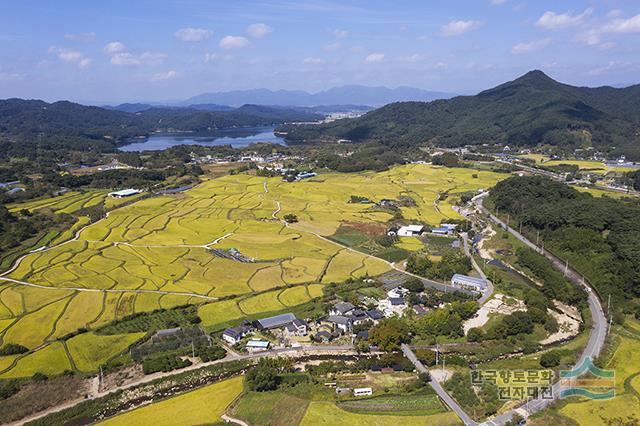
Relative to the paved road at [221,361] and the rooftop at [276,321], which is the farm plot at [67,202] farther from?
the paved road at [221,361]

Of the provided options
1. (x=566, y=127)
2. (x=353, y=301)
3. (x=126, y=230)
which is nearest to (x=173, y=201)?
(x=126, y=230)

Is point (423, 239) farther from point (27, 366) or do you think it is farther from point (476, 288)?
point (27, 366)

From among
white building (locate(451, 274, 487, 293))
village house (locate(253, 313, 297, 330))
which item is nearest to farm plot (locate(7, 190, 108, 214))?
village house (locate(253, 313, 297, 330))

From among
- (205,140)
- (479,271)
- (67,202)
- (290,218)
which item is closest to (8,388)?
(479,271)

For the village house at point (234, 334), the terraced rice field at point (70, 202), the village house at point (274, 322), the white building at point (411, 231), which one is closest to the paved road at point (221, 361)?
the village house at point (234, 334)

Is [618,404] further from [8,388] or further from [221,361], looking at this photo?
[8,388]

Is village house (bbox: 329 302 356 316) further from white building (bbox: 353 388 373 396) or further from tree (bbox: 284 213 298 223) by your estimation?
tree (bbox: 284 213 298 223)
